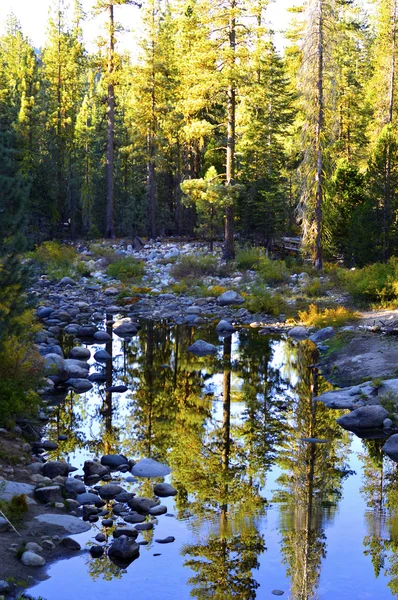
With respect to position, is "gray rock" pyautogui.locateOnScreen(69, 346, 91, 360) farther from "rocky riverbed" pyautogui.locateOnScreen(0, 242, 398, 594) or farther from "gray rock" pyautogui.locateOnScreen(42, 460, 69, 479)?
"gray rock" pyautogui.locateOnScreen(42, 460, 69, 479)

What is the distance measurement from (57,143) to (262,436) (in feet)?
105

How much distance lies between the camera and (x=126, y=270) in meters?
26.6

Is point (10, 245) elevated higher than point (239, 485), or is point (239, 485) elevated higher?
point (10, 245)

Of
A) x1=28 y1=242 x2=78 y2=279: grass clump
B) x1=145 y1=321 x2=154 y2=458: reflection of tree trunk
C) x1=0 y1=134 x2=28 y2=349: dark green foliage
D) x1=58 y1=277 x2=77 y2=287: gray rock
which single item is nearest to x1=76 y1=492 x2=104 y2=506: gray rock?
x1=145 y1=321 x2=154 y2=458: reflection of tree trunk

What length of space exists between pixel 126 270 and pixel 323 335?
10828 millimetres

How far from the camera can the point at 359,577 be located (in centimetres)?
689

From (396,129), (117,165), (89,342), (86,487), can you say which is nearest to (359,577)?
(86,487)

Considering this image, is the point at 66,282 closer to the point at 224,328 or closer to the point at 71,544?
the point at 224,328

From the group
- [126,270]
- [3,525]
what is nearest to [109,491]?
[3,525]

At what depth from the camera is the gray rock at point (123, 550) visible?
698 cm

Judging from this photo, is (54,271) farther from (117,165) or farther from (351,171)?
(117,165)

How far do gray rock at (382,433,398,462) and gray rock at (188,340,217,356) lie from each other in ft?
23.3

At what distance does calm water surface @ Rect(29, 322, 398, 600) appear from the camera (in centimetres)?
671

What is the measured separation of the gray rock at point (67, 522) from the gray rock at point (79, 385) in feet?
19.0
